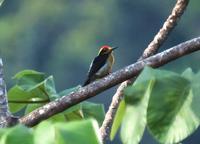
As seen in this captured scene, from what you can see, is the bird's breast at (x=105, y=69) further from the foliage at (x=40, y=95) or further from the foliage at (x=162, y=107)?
the foliage at (x=162, y=107)

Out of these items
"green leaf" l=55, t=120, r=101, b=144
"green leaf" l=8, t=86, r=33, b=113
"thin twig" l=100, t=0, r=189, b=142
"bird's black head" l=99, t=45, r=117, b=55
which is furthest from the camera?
"bird's black head" l=99, t=45, r=117, b=55

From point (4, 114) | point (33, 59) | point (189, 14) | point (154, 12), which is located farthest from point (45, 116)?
point (154, 12)

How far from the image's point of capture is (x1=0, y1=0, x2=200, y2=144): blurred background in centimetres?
1455

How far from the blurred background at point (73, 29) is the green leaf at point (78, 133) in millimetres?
12746

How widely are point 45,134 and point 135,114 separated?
69 millimetres

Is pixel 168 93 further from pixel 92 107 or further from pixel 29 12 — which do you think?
pixel 29 12

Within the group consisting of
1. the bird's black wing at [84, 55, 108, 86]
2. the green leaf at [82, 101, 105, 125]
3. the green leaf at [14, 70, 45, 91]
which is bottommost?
the bird's black wing at [84, 55, 108, 86]

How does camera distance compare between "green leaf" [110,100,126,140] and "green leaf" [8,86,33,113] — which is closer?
"green leaf" [110,100,126,140]

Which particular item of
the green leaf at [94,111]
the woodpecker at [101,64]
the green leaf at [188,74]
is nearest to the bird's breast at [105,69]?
the woodpecker at [101,64]

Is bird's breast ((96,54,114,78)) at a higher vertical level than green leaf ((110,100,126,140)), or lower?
lower

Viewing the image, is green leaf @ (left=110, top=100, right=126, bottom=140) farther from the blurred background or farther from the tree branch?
the blurred background

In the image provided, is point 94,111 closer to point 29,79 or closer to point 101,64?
point 29,79

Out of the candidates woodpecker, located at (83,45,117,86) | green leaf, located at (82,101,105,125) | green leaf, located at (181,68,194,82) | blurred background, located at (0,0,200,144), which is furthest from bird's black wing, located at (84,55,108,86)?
blurred background, located at (0,0,200,144)

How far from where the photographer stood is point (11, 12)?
15570 millimetres
